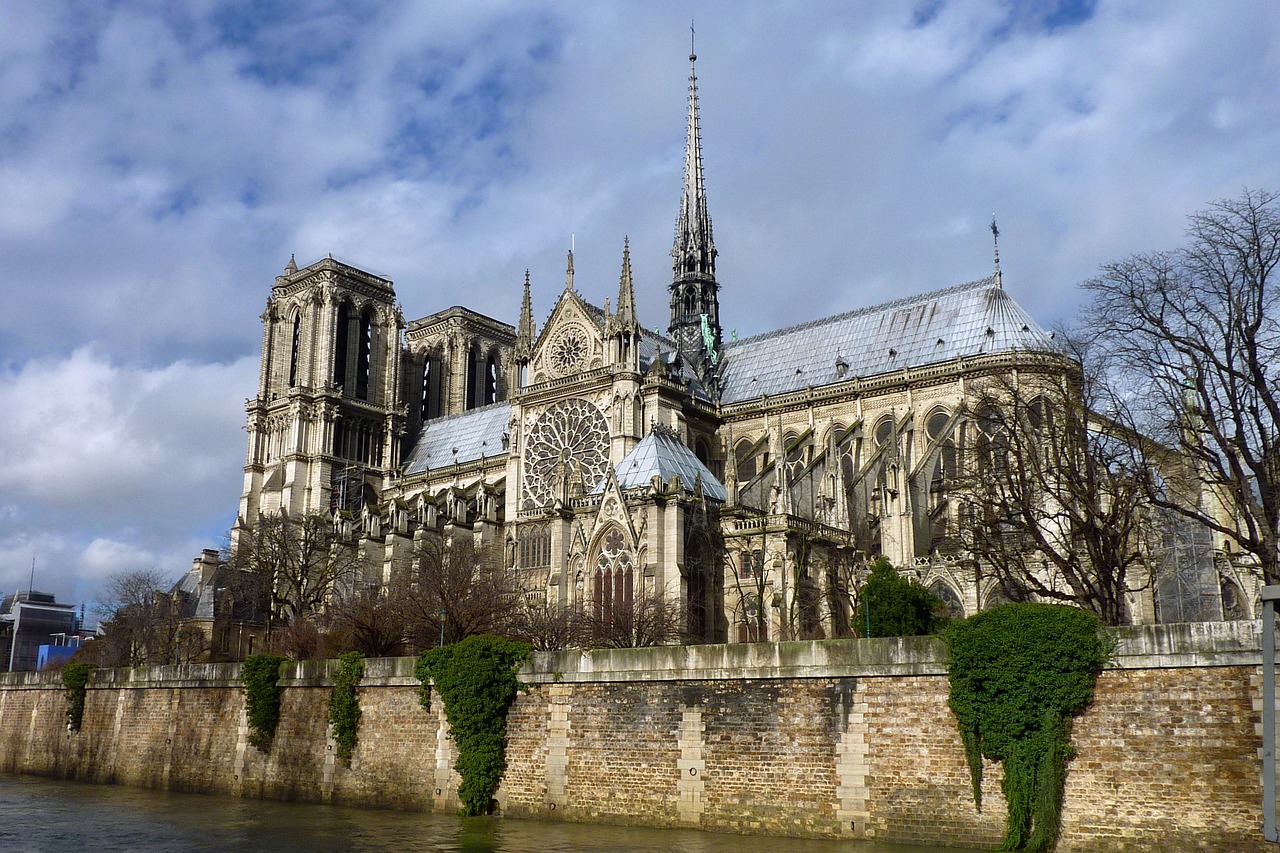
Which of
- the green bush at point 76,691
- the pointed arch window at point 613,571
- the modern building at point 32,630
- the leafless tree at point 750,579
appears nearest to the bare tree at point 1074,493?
the leafless tree at point 750,579

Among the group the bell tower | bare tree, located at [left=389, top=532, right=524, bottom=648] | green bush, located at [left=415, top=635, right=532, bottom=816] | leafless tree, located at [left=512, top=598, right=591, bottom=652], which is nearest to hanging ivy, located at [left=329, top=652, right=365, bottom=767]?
bare tree, located at [left=389, top=532, right=524, bottom=648]

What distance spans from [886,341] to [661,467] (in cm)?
1890

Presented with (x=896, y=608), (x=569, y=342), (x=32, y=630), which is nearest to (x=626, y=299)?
(x=569, y=342)

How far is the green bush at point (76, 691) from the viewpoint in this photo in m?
41.9

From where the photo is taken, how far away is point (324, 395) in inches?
2990

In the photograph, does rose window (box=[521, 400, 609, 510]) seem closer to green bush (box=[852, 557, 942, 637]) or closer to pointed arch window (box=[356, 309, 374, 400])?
green bush (box=[852, 557, 942, 637])

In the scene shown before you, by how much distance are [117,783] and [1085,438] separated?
31.3 m

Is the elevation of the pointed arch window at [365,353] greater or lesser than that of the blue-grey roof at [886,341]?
greater

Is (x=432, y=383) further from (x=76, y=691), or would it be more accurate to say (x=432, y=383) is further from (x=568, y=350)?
(x=76, y=691)

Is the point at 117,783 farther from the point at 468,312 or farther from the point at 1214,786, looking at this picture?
the point at 468,312

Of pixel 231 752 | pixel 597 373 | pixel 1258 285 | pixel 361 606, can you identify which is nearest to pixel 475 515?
pixel 597 373

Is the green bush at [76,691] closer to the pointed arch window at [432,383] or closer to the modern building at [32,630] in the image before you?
the pointed arch window at [432,383]

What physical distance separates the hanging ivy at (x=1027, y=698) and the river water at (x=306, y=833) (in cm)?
179

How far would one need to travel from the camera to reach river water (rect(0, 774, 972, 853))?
2228 cm
